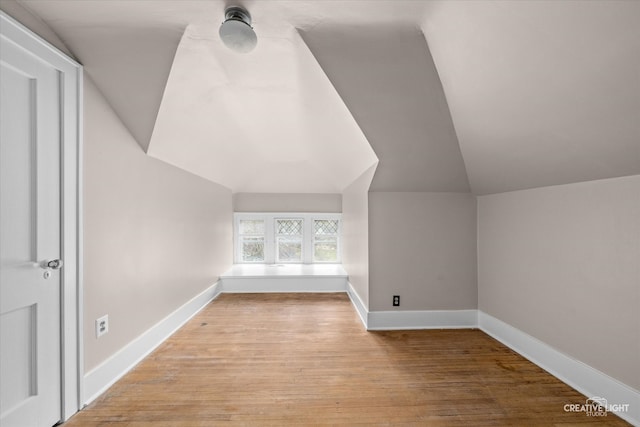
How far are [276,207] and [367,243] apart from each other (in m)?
2.51

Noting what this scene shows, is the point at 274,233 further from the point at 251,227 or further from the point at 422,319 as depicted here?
the point at 422,319

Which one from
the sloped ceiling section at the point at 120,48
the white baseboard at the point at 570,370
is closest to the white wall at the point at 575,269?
the white baseboard at the point at 570,370

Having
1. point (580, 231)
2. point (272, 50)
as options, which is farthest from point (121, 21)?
point (580, 231)

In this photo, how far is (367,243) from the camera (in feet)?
8.66

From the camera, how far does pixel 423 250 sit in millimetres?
2650

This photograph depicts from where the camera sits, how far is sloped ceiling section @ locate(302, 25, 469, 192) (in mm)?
1499

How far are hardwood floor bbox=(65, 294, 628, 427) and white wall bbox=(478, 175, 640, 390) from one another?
1.04 feet

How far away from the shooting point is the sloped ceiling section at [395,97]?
1499 mm

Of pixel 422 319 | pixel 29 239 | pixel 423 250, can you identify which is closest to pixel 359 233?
pixel 423 250

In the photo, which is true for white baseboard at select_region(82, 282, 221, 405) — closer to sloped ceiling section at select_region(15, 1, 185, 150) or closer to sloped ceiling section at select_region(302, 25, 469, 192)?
sloped ceiling section at select_region(15, 1, 185, 150)

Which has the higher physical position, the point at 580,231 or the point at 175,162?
the point at 175,162

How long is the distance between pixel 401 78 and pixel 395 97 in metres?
0.14

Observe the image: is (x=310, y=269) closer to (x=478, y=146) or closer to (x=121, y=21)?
(x=478, y=146)

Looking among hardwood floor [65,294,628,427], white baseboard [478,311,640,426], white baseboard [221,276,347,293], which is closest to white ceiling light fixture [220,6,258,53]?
hardwood floor [65,294,628,427]
